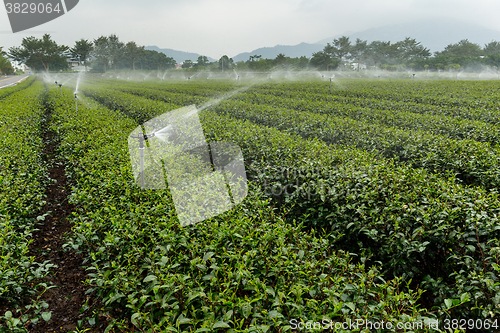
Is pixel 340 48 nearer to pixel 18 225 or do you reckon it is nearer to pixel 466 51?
pixel 466 51

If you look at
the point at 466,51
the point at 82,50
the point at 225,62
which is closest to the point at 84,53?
the point at 82,50

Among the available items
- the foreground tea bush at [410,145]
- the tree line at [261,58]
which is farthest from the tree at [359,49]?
the foreground tea bush at [410,145]

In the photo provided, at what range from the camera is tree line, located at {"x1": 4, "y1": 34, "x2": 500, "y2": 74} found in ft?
214

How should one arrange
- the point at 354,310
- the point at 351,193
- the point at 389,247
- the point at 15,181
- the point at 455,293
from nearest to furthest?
the point at 354,310, the point at 455,293, the point at 389,247, the point at 351,193, the point at 15,181

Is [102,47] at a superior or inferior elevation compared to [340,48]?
superior

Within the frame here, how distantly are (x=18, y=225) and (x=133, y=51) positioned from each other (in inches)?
3227

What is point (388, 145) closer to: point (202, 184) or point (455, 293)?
point (455, 293)

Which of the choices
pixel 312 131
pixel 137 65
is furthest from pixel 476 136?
pixel 137 65

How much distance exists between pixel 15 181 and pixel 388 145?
6507 millimetres

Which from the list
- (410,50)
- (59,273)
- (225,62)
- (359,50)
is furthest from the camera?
(359,50)

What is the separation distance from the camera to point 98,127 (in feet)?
21.0

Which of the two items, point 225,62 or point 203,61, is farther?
point 203,61

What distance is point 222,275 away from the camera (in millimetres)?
1920

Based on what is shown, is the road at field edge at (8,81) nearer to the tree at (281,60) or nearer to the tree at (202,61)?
the tree at (202,61)
